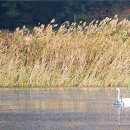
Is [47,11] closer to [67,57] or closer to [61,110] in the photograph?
[67,57]

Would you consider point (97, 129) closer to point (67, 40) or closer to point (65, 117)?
point (65, 117)

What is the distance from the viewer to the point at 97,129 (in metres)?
13.0

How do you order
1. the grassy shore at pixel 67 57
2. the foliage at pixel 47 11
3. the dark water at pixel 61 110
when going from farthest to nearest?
the foliage at pixel 47 11 < the grassy shore at pixel 67 57 < the dark water at pixel 61 110

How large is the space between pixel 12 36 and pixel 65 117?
10501 mm

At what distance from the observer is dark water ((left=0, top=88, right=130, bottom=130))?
13.6 m

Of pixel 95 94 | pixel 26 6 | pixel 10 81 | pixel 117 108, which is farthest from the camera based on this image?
pixel 26 6

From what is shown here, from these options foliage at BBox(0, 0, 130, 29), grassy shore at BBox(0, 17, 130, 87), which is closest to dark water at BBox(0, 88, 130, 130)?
grassy shore at BBox(0, 17, 130, 87)

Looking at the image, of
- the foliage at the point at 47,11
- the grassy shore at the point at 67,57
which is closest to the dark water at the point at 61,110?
the grassy shore at the point at 67,57

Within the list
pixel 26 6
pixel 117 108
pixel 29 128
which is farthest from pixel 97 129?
pixel 26 6

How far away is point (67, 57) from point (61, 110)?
8.19 metres

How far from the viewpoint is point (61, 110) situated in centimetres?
1622

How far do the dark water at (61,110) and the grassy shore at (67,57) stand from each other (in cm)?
165

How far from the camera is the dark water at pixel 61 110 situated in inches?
535

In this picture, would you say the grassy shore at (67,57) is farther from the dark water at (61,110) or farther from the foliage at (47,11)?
the foliage at (47,11)
